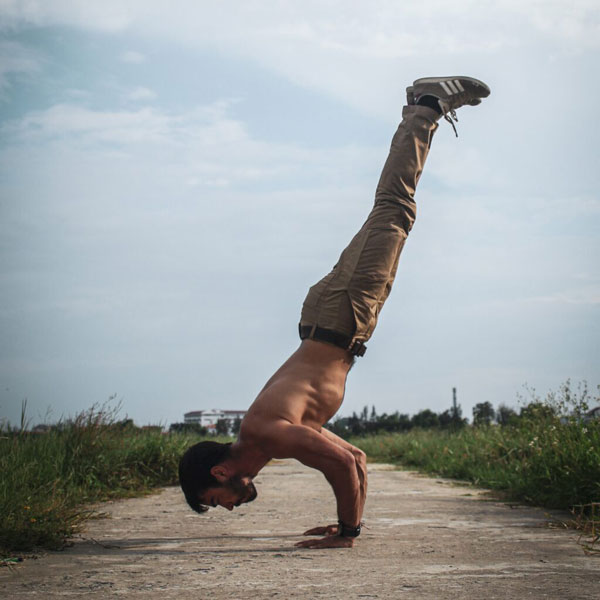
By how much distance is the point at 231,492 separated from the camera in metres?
3.73

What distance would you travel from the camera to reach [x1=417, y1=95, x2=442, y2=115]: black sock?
14.7 ft

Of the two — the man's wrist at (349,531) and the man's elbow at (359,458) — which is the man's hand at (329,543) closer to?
the man's wrist at (349,531)

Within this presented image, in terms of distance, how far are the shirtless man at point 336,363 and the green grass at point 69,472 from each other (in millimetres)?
850

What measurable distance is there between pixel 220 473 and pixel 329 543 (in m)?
0.73

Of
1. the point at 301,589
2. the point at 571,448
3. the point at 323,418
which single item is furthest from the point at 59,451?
the point at 571,448

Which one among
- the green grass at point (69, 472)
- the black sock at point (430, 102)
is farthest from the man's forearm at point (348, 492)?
the black sock at point (430, 102)

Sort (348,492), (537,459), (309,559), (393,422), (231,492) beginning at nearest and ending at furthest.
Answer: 1. (309,559)
2. (348,492)
3. (231,492)
4. (537,459)
5. (393,422)

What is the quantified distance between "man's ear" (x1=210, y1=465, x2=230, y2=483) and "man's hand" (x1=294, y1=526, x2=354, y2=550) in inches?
22.0

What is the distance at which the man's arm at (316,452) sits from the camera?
3.44 metres

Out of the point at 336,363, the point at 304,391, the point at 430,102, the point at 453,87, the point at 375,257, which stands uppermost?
the point at 453,87

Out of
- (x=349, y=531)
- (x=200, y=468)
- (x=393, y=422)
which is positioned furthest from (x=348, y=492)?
(x=393, y=422)

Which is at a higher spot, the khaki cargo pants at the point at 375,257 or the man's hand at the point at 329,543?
the khaki cargo pants at the point at 375,257

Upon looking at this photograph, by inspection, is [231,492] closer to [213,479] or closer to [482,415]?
[213,479]

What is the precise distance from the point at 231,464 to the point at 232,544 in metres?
0.54
